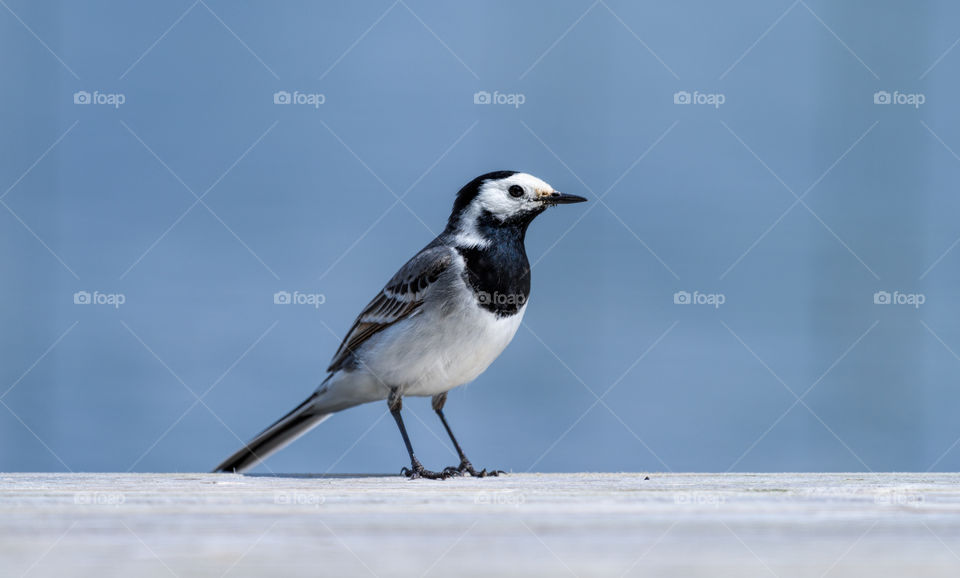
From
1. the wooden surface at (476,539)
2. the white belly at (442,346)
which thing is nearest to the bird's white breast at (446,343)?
the white belly at (442,346)

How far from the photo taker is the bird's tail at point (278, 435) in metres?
4.45

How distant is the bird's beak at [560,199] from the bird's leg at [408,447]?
3.47ft

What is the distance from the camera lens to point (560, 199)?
441 cm

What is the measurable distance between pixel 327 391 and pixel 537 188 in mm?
1330

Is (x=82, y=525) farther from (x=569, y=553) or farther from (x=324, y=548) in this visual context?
(x=569, y=553)

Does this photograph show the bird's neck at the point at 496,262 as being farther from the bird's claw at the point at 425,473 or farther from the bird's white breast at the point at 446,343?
the bird's claw at the point at 425,473

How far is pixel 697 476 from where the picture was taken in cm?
308

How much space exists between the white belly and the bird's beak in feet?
1.63

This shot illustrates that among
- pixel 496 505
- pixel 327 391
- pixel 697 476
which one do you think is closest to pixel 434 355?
pixel 327 391

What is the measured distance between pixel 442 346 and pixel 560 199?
844mm

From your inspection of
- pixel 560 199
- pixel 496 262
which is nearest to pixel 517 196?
pixel 560 199

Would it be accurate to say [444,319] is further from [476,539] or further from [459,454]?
[476,539]

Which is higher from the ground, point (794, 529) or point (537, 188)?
point (537, 188)

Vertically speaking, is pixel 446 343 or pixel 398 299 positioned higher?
pixel 398 299
